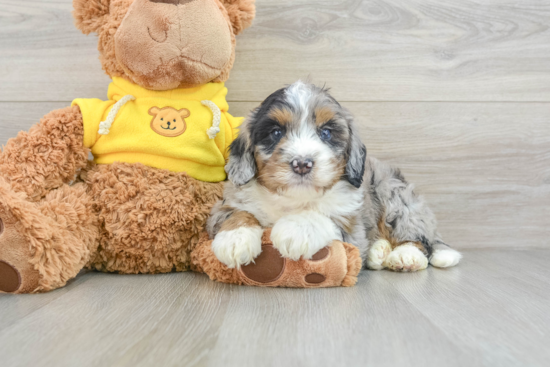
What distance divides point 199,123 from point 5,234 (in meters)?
0.94

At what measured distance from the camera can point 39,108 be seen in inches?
106

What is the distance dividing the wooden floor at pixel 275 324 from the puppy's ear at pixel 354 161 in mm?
475

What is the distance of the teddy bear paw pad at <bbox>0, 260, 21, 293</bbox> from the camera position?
167 centimetres

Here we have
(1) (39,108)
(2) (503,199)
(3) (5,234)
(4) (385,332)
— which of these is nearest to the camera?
(4) (385,332)

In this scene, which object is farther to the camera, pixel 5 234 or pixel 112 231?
pixel 112 231

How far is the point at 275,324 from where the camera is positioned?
1.40 metres

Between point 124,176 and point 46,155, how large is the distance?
34 centimetres

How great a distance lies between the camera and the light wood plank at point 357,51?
2.67 meters

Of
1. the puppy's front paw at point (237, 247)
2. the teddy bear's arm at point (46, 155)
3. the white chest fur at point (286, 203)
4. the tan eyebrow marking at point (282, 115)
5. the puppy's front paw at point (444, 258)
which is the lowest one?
the puppy's front paw at point (444, 258)

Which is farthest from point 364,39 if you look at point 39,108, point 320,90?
point 39,108

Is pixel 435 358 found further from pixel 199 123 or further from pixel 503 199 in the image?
pixel 503 199

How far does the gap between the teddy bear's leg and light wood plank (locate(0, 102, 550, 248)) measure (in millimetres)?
1267

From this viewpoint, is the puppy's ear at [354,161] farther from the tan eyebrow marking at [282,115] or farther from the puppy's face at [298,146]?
the tan eyebrow marking at [282,115]

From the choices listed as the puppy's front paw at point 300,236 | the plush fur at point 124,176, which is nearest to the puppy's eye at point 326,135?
the puppy's front paw at point 300,236
